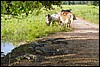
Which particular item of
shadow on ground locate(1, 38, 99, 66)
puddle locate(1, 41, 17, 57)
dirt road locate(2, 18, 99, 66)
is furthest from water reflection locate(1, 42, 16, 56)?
shadow on ground locate(1, 38, 99, 66)

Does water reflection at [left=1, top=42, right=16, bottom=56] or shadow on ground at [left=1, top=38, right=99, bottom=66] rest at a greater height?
shadow on ground at [left=1, top=38, right=99, bottom=66]

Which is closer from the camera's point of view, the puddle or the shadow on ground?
the shadow on ground

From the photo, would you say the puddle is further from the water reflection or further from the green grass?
the green grass

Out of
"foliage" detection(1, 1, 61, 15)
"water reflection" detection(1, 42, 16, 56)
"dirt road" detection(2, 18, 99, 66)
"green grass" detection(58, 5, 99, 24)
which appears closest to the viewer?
"foliage" detection(1, 1, 61, 15)

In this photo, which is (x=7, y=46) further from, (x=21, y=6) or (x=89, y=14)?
(x=89, y=14)

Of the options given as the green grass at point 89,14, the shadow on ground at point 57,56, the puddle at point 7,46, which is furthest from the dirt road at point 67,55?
the green grass at point 89,14

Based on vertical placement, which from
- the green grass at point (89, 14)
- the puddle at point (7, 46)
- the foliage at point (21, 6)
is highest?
the foliage at point (21, 6)

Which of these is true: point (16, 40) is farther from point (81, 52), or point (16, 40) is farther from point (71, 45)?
point (81, 52)

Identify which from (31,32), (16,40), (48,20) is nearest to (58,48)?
(16,40)

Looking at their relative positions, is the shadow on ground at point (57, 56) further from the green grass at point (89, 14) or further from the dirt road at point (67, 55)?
the green grass at point (89, 14)

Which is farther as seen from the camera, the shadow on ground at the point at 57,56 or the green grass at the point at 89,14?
the green grass at the point at 89,14

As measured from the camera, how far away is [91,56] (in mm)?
12734

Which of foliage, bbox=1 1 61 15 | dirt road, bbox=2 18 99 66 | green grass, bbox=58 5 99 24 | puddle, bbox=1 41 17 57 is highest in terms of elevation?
foliage, bbox=1 1 61 15

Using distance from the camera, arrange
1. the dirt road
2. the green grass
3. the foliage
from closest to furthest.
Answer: the foliage < the dirt road < the green grass
